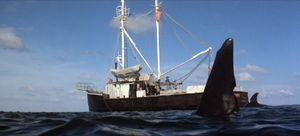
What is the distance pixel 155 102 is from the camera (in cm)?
2684

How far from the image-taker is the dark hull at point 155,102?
24700 millimetres

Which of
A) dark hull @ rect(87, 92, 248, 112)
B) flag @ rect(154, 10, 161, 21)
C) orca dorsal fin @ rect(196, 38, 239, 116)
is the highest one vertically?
flag @ rect(154, 10, 161, 21)

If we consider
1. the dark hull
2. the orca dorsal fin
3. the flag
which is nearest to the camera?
the orca dorsal fin

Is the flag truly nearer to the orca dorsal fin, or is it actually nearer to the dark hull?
the dark hull

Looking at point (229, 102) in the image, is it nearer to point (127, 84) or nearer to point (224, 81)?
point (224, 81)

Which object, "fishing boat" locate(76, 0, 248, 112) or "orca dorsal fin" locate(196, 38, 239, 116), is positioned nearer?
Result: "orca dorsal fin" locate(196, 38, 239, 116)

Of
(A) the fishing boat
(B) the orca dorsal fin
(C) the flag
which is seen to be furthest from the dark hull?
(B) the orca dorsal fin

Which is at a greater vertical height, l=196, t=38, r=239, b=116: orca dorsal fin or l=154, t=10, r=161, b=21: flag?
l=154, t=10, r=161, b=21: flag

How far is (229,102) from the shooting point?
5402 mm

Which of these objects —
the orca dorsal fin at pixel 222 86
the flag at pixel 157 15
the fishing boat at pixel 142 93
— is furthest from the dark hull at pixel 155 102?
the orca dorsal fin at pixel 222 86

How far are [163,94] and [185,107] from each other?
3.36m

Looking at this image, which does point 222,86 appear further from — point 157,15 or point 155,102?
point 157,15

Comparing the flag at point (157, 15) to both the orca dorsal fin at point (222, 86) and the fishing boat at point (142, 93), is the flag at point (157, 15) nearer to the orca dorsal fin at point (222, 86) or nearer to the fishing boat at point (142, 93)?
the fishing boat at point (142, 93)

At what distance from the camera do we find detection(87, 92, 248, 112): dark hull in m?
24.7
